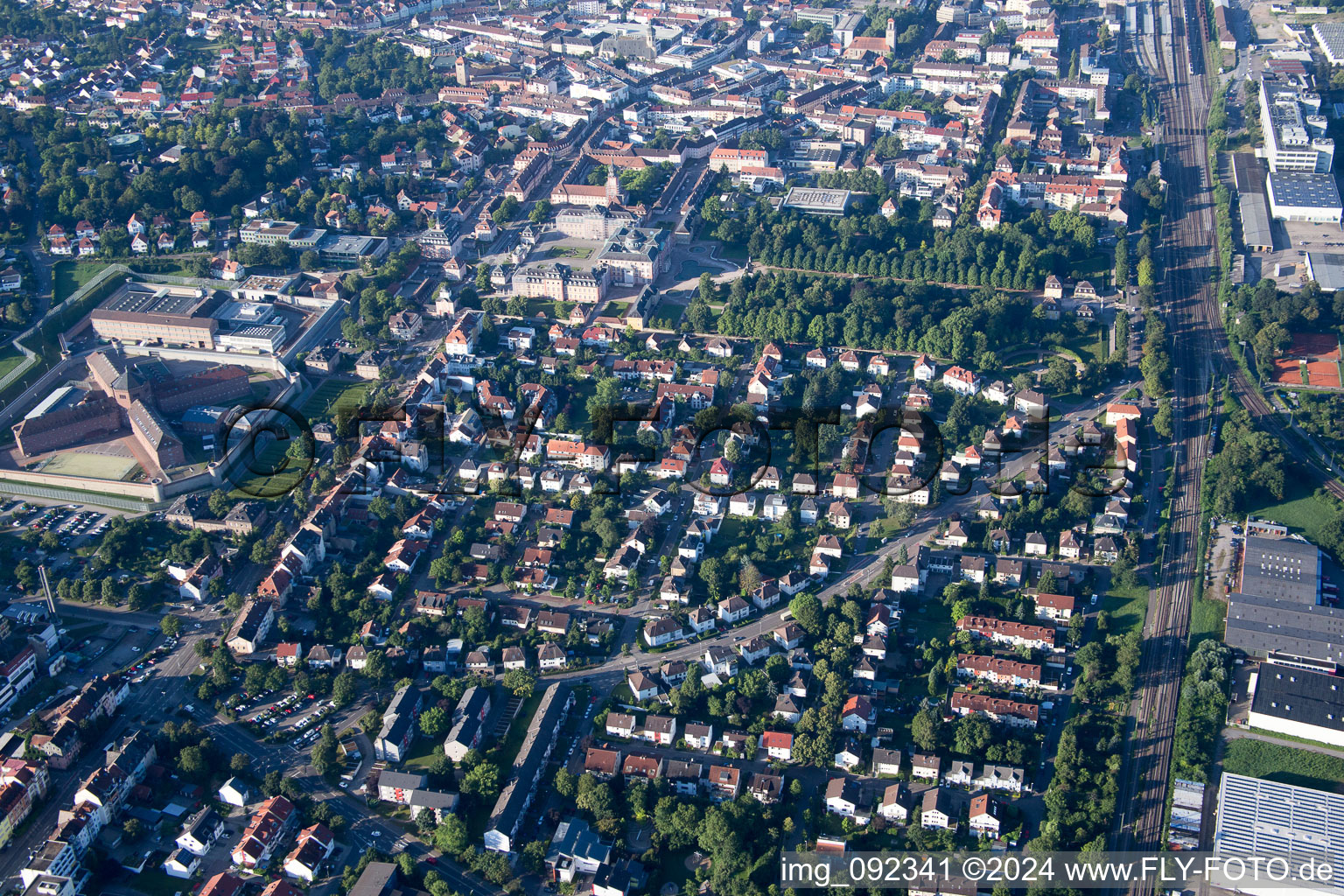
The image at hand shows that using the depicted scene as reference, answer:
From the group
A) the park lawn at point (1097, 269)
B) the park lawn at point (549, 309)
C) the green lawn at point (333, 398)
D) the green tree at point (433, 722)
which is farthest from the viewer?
the park lawn at point (1097, 269)

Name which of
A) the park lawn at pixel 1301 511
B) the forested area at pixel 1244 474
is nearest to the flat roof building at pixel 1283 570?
the park lawn at pixel 1301 511

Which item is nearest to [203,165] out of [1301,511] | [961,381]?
[961,381]

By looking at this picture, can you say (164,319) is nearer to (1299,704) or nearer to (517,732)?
(517,732)

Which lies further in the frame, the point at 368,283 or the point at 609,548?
the point at 368,283

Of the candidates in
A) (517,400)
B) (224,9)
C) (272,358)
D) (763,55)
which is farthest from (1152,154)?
(224,9)

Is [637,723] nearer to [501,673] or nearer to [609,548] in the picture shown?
[501,673]

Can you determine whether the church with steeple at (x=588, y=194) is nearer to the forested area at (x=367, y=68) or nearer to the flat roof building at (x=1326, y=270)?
the forested area at (x=367, y=68)

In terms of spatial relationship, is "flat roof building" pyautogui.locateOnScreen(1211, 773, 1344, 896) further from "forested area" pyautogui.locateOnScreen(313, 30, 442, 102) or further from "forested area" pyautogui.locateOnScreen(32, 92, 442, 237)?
"forested area" pyautogui.locateOnScreen(313, 30, 442, 102)
